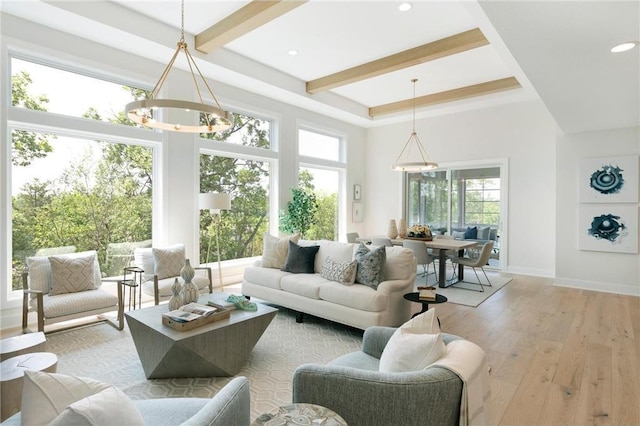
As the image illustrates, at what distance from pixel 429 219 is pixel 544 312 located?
4051 mm

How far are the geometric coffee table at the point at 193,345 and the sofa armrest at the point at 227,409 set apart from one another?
4.14 ft

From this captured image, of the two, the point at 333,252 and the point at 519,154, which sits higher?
the point at 519,154

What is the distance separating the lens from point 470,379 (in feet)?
4.83

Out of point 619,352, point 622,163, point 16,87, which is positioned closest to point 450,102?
point 622,163

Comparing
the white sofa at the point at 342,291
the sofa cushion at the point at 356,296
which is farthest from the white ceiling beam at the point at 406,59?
the sofa cushion at the point at 356,296

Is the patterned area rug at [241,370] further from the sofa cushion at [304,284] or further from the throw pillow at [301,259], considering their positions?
the throw pillow at [301,259]

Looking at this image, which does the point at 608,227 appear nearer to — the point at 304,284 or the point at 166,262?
the point at 304,284

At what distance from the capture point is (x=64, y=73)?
4367 millimetres

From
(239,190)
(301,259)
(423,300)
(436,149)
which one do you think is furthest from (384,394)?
(436,149)

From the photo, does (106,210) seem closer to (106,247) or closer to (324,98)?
(106,247)

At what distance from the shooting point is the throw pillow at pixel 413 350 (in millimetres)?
1605

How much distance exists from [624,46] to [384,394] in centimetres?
329

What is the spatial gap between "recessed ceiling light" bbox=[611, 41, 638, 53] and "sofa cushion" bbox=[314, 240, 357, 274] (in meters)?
3.06

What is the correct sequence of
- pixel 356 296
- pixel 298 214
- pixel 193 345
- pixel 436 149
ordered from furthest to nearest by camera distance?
pixel 436 149 < pixel 298 214 < pixel 356 296 < pixel 193 345
